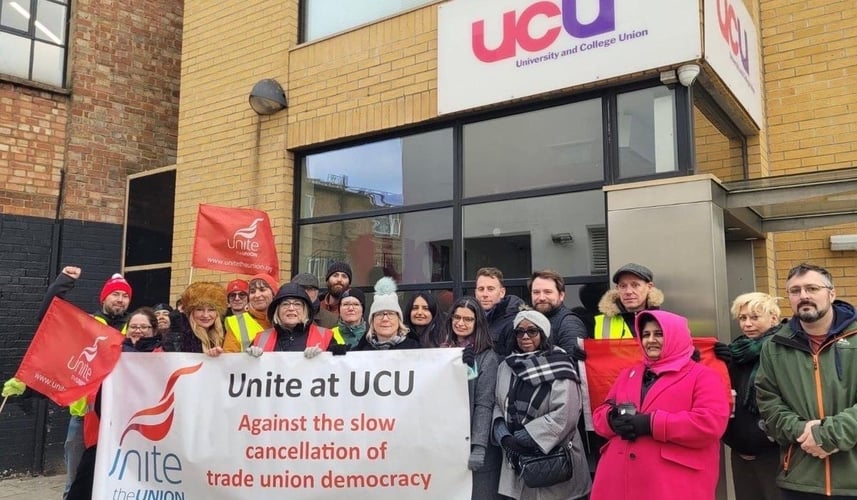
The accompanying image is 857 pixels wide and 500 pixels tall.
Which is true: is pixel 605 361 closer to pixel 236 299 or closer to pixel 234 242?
pixel 236 299

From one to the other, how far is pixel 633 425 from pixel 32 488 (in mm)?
7128

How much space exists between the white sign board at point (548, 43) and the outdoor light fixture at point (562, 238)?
1164mm

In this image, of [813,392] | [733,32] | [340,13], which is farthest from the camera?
[340,13]

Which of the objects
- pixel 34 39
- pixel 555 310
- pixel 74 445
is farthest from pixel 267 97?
pixel 555 310

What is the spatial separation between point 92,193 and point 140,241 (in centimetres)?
85

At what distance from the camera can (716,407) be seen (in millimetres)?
3184

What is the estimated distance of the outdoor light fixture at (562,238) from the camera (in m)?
5.56

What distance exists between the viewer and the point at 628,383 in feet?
11.4

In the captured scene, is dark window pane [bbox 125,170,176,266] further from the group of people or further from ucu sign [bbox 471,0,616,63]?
ucu sign [bbox 471,0,616,63]

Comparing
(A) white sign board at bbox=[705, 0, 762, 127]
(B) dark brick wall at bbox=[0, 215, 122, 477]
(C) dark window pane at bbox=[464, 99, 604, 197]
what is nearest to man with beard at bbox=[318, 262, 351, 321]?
(C) dark window pane at bbox=[464, 99, 604, 197]

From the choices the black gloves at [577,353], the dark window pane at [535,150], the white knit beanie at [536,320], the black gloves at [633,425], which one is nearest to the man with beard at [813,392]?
the black gloves at [633,425]

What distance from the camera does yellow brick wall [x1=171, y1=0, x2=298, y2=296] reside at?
7.20m

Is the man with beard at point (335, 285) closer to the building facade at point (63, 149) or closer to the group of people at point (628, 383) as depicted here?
the group of people at point (628, 383)

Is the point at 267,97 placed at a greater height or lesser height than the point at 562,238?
greater
